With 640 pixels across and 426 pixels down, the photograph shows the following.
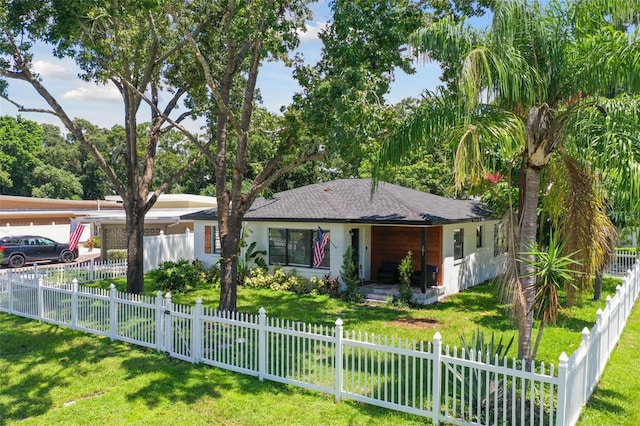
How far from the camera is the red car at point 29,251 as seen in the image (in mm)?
24094

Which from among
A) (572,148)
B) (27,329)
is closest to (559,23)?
(572,148)

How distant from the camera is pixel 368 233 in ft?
57.9

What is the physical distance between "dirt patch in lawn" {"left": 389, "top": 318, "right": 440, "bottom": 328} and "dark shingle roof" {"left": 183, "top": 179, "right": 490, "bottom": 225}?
3.21m

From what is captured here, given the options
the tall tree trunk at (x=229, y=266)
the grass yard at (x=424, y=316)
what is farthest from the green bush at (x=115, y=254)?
the tall tree trunk at (x=229, y=266)

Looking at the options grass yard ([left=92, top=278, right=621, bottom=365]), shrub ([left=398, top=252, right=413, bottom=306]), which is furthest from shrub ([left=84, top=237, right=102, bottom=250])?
shrub ([left=398, top=252, right=413, bottom=306])

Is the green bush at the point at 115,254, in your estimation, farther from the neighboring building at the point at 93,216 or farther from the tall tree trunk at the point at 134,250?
the tall tree trunk at the point at 134,250

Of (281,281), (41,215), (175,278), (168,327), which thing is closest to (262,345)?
(168,327)

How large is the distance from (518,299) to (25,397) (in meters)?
7.81

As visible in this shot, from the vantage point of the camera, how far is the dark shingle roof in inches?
616

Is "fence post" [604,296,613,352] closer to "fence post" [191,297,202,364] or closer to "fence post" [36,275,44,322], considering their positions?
"fence post" [191,297,202,364]

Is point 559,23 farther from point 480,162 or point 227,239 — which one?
point 227,239

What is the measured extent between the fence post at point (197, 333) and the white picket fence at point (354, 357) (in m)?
0.02

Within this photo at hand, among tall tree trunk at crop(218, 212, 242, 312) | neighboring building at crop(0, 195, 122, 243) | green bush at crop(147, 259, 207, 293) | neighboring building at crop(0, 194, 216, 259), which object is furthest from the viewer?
neighboring building at crop(0, 195, 122, 243)

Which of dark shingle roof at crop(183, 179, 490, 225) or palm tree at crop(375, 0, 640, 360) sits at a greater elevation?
palm tree at crop(375, 0, 640, 360)
